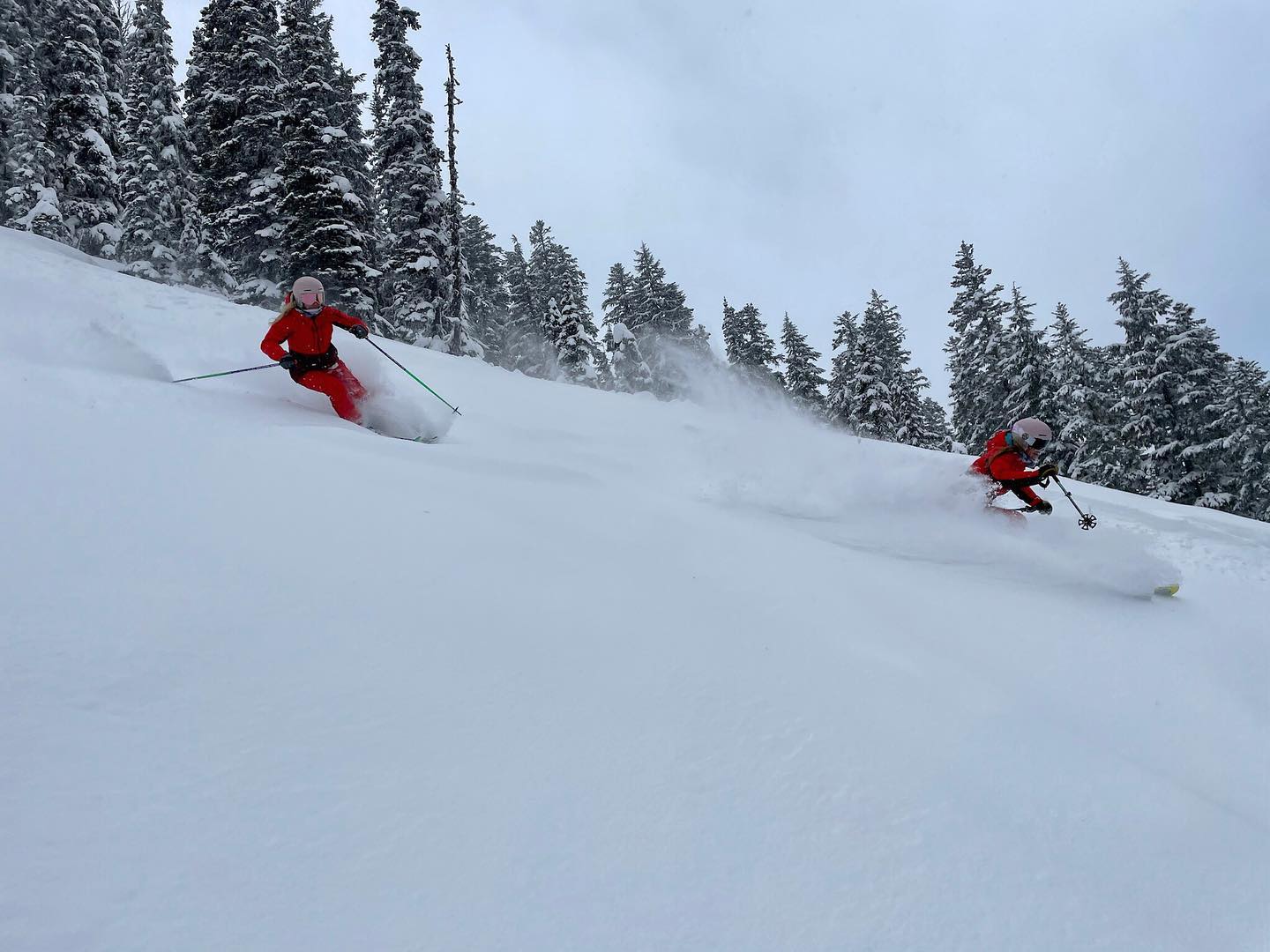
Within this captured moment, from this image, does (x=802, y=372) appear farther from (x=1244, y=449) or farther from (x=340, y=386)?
(x=340, y=386)

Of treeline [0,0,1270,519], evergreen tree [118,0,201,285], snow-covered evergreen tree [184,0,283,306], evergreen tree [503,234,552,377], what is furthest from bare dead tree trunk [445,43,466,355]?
evergreen tree [503,234,552,377]

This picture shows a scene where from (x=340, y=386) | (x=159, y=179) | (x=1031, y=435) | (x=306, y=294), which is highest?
(x=159, y=179)

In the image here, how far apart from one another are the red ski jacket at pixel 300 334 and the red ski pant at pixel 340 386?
0.22 metres

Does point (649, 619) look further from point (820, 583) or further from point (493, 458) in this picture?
point (493, 458)

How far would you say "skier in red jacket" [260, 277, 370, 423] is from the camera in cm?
688

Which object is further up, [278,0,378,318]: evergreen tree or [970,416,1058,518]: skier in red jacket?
[278,0,378,318]: evergreen tree

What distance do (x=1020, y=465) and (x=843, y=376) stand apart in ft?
93.6

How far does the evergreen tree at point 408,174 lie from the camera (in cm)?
2322

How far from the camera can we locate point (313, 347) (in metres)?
7.04

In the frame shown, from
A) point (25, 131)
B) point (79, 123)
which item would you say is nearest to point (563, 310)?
point (79, 123)

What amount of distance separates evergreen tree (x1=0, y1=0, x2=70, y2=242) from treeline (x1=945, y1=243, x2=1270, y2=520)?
38.4 m

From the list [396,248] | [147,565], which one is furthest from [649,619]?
[396,248]

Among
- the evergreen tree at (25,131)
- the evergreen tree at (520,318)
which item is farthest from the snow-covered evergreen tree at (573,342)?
the evergreen tree at (25,131)

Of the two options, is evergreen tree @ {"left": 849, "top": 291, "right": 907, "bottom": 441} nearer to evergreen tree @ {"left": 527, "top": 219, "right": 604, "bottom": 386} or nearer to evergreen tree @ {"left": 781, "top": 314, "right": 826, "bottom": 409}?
evergreen tree @ {"left": 781, "top": 314, "right": 826, "bottom": 409}
